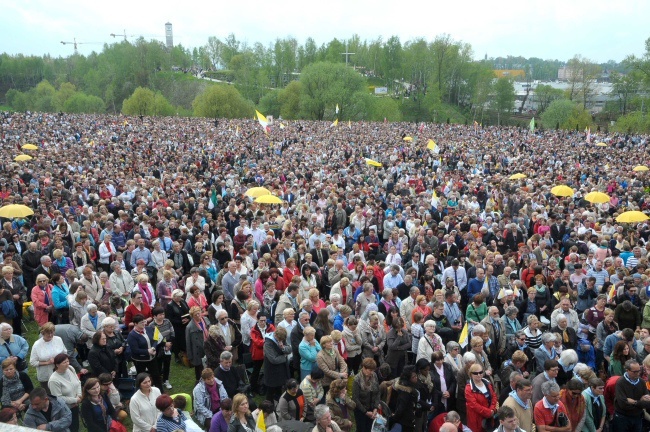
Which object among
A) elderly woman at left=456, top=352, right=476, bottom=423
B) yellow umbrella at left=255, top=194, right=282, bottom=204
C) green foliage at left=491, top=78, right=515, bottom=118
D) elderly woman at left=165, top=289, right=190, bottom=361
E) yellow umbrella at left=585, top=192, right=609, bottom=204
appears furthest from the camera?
green foliage at left=491, top=78, right=515, bottom=118

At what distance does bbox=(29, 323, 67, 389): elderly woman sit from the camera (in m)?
5.79

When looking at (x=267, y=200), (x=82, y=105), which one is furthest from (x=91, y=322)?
(x=82, y=105)

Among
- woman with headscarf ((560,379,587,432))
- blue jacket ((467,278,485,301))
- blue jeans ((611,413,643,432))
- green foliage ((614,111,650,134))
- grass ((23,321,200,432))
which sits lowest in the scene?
grass ((23,321,200,432))

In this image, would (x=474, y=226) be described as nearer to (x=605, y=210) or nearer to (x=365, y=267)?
(x=365, y=267)

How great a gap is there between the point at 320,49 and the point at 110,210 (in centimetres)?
9233

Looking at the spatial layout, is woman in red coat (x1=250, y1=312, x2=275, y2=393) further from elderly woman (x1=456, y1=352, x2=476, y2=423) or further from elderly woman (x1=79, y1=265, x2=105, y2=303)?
elderly woman (x1=79, y1=265, x2=105, y2=303)

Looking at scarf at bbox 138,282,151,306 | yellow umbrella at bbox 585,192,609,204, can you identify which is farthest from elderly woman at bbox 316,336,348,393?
yellow umbrella at bbox 585,192,609,204

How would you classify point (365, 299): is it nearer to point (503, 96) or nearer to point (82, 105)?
point (503, 96)

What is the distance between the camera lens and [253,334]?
6.74 meters

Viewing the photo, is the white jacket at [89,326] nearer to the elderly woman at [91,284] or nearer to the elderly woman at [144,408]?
the elderly woman at [91,284]

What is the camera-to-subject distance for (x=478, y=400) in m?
5.47

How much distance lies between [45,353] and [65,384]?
62 centimetres

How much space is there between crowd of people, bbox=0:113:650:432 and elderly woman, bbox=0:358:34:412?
2 cm

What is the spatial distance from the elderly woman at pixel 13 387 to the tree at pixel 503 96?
279ft
